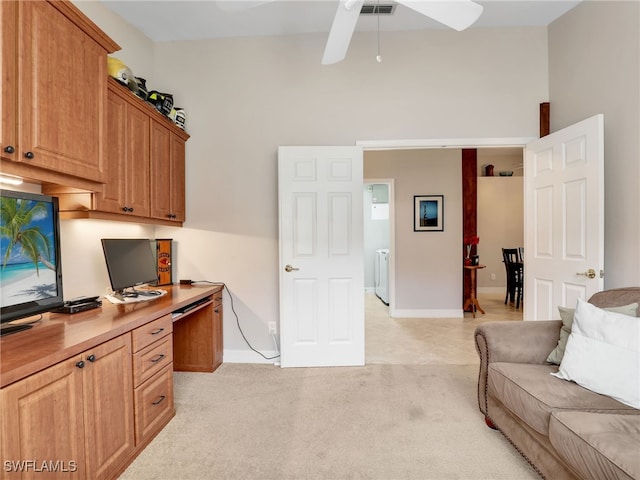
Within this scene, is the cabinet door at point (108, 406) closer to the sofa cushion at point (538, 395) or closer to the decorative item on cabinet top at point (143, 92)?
the decorative item on cabinet top at point (143, 92)

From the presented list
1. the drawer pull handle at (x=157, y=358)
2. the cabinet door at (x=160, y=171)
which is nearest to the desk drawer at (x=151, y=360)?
the drawer pull handle at (x=157, y=358)

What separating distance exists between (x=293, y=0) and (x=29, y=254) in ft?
8.63

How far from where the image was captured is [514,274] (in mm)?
5684

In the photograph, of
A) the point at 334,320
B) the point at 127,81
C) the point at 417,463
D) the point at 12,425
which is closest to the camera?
the point at 12,425

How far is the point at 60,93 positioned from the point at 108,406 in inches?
59.2

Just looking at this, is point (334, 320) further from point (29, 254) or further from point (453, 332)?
point (29, 254)

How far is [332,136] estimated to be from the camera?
3.21 m

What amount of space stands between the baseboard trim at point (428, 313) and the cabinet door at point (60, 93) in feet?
13.8

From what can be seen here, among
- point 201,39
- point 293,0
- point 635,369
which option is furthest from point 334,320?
point 201,39

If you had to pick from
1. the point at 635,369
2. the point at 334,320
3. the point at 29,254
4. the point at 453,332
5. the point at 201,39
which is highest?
the point at 201,39

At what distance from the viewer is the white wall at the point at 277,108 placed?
3.14 metres

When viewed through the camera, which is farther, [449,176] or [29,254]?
[449,176]

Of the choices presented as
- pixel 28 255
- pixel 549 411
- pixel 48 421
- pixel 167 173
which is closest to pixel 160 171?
pixel 167 173

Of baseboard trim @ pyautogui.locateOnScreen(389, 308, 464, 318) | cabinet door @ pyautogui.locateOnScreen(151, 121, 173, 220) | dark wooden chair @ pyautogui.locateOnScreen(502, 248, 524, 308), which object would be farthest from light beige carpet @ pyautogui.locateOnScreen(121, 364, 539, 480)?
dark wooden chair @ pyautogui.locateOnScreen(502, 248, 524, 308)
